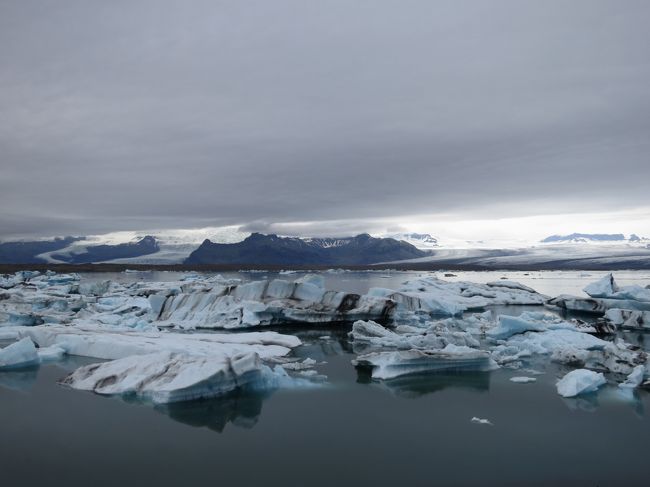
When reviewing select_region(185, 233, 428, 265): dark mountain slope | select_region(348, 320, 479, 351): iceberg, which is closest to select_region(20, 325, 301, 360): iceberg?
select_region(348, 320, 479, 351): iceberg

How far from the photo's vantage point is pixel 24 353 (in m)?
9.63

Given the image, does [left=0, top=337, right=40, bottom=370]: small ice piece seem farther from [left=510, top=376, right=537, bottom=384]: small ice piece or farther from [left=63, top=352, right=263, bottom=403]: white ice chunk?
[left=510, top=376, right=537, bottom=384]: small ice piece

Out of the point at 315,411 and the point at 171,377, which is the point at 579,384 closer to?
the point at 315,411

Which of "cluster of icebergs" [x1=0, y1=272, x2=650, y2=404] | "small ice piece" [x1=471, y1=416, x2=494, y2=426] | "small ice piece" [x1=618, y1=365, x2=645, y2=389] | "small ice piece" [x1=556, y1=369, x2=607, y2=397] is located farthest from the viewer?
"small ice piece" [x1=618, y1=365, x2=645, y2=389]

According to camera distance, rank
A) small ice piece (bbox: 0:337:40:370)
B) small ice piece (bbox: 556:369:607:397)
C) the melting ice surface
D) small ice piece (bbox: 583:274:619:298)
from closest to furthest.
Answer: the melting ice surface
small ice piece (bbox: 556:369:607:397)
small ice piece (bbox: 0:337:40:370)
small ice piece (bbox: 583:274:619:298)

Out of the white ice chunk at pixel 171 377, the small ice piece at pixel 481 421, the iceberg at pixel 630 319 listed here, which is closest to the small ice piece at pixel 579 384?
the small ice piece at pixel 481 421

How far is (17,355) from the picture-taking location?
955 centimetres

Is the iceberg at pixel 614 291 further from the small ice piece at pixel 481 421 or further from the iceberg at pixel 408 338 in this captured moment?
the small ice piece at pixel 481 421

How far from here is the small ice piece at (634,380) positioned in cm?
834

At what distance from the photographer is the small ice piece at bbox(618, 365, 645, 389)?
8.34m

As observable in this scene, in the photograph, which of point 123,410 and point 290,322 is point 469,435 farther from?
point 290,322

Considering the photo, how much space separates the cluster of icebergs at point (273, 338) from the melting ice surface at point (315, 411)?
52 mm

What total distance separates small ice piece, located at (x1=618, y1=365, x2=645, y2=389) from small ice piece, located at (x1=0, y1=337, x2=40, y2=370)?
10.7 meters

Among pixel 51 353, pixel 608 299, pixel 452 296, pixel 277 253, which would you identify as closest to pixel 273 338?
pixel 51 353
